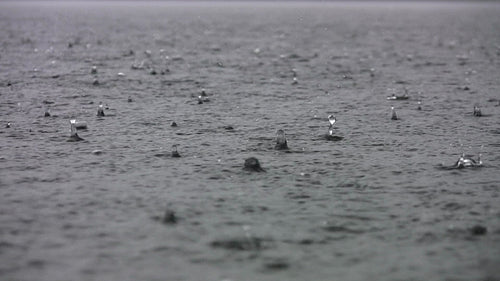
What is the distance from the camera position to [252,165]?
29.3 ft

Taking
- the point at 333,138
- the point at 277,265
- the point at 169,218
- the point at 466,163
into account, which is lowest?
the point at 277,265

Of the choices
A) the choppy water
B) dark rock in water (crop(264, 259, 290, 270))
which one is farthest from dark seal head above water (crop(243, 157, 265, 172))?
dark rock in water (crop(264, 259, 290, 270))

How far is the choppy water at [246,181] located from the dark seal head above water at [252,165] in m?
0.15

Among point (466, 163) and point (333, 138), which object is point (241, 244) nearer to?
point (466, 163)

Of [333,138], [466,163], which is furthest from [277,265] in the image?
[333,138]

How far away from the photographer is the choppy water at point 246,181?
233 inches

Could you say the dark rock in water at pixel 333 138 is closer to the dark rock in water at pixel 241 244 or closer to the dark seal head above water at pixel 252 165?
the dark seal head above water at pixel 252 165

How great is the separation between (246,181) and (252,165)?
539mm

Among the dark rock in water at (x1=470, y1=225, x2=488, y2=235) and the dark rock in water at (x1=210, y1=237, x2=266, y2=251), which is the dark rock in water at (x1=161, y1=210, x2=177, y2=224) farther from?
the dark rock in water at (x1=470, y1=225, x2=488, y2=235)

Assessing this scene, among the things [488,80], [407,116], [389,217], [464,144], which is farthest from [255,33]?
[389,217]

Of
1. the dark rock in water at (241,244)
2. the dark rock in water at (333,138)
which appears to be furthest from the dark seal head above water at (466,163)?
the dark rock in water at (241,244)

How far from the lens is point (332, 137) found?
11.1 metres

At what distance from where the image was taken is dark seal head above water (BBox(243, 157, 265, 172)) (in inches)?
351

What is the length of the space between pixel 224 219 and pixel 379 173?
2.79 m
